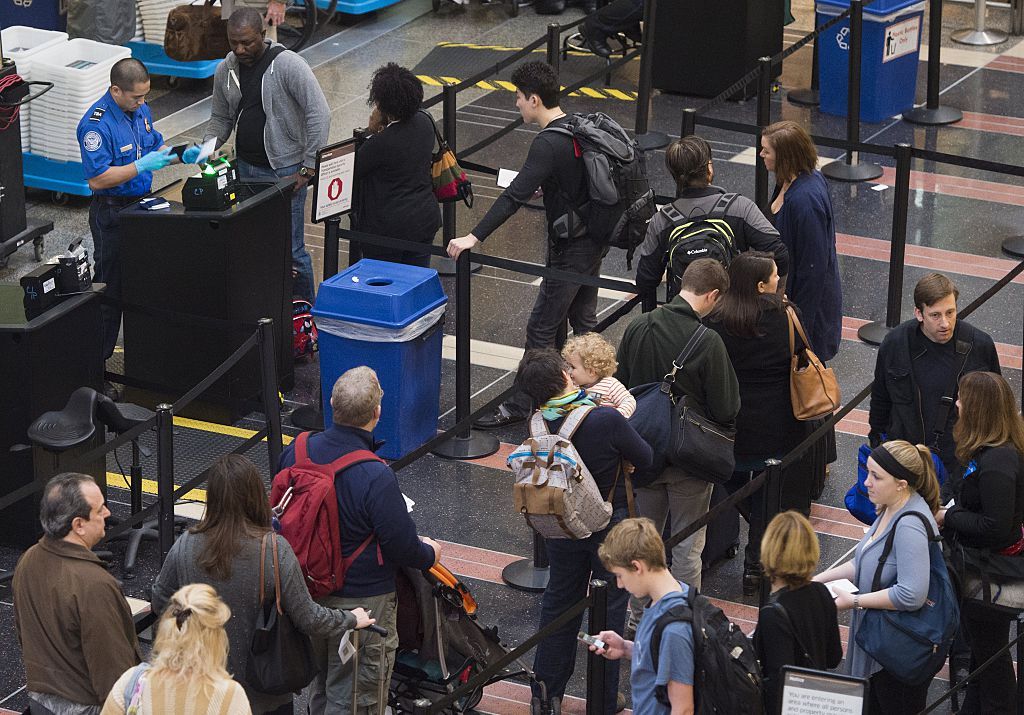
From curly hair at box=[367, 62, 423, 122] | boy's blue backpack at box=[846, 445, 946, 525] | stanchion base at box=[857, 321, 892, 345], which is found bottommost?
stanchion base at box=[857, 321, 892, 345]

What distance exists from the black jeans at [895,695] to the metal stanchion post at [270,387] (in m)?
2.97

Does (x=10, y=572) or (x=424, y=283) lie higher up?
(x=424, y=283)

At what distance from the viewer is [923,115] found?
13633 mm

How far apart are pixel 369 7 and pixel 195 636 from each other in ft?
39.8

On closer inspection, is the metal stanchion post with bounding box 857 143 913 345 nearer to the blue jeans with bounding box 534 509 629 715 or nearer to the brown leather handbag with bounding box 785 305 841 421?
the brown leather handbag with bounding box 785 305 841 421

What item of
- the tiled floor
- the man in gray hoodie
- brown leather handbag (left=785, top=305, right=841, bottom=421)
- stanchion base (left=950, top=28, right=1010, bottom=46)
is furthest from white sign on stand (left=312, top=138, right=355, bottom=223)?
stanchion base (left=950, top=28, right=1010, bottom=46)

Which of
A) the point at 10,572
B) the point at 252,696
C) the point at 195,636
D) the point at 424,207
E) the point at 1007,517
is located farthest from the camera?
the point at 424,207

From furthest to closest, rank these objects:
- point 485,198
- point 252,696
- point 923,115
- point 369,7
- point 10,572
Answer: point 369,7 → point 923,115 → point 485,198 → point 10,572 → point 252,696

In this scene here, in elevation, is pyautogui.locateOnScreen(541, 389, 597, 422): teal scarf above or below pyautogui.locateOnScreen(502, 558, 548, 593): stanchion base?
above

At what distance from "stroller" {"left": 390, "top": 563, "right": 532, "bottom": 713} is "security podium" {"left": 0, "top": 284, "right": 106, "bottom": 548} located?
7.57 ft

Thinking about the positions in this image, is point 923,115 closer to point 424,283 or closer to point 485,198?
point 485,198

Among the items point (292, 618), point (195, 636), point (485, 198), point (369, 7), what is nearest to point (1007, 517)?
point (292, 618)

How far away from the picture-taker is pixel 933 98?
13656 mm

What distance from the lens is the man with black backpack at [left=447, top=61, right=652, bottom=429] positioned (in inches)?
339
